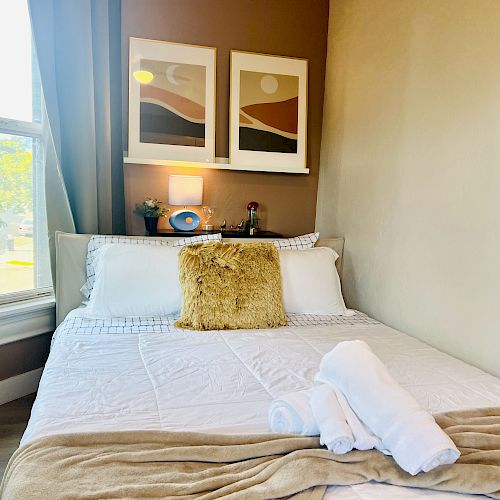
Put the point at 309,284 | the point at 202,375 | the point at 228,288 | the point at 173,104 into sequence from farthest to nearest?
the point at 173,104 < the point at 309,284 < the point at 228,288 < the point at 202,375

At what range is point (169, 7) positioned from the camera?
2.79m

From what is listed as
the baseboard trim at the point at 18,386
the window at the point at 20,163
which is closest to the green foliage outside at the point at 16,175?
the window at the point at 20,163

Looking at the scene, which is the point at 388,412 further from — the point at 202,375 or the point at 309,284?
the point at 309,284

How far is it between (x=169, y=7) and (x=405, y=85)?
1475mm

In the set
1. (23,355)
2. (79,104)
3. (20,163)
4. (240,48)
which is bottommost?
(23,355)

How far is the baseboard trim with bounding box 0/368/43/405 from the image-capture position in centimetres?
247

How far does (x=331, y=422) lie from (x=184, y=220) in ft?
6.43

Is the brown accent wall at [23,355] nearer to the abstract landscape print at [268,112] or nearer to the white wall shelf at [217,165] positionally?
the white wall shelf at [217,165]

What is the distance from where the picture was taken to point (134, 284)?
7.37 ft

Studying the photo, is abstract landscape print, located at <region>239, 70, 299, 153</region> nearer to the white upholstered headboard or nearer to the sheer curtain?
the sheer curtain

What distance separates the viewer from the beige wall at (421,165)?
72.5 inches

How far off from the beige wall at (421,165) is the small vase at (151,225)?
3.71 feet

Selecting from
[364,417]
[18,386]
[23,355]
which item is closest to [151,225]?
[23,355]

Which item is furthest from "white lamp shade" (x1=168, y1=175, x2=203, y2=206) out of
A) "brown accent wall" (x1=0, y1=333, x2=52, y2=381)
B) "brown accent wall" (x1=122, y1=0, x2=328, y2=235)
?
"brown accent wall" (x1=0, y1=333, x2=52, y2=381)
